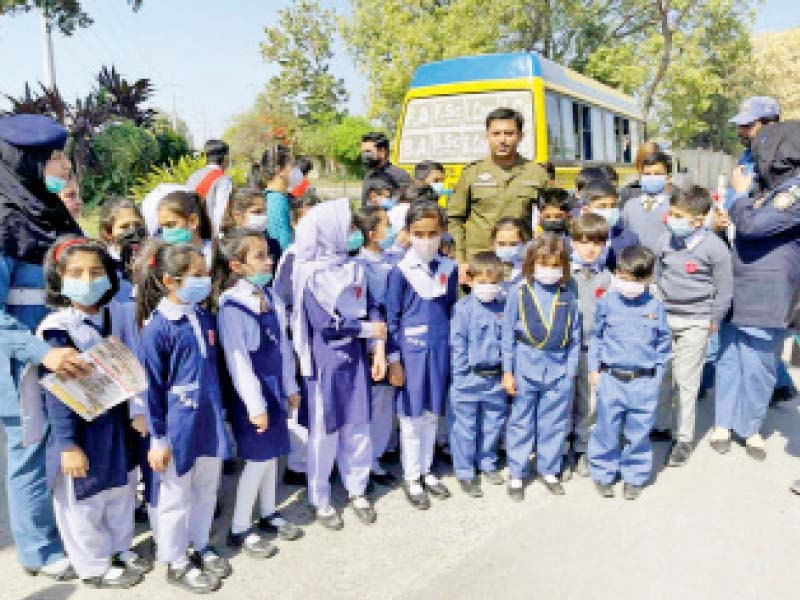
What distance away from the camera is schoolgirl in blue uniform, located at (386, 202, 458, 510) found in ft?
11.1

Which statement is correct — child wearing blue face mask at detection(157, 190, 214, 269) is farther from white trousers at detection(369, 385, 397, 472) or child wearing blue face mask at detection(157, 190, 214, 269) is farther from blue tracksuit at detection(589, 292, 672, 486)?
blue tracksuit at detection(589, 292, 672, 486)

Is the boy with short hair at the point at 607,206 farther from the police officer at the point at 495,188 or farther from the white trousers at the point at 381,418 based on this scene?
the white trousers at the point at 381,418

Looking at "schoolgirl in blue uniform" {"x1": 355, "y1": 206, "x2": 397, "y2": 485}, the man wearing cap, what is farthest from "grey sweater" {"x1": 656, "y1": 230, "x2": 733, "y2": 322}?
the man wearing cap

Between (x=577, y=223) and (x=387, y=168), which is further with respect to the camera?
(x=387, y=168)

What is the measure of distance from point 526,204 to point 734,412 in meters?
1.84

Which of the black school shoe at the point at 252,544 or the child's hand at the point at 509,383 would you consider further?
the child's hand at the point at 509,383

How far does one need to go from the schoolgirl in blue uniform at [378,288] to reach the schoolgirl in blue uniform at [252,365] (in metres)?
0.58

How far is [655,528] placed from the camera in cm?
313

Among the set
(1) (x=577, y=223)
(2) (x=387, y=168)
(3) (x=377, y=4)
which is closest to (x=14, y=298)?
(1) (x=577, y=223)

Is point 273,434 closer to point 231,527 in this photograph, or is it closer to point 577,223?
point 231,527

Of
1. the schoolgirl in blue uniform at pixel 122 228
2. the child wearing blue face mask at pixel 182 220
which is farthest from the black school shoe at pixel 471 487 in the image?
the schoolgirl in blue uniform at pixel 122 228

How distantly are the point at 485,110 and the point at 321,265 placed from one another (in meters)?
5.17

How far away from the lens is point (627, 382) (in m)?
3.43

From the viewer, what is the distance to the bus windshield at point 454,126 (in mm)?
7496
